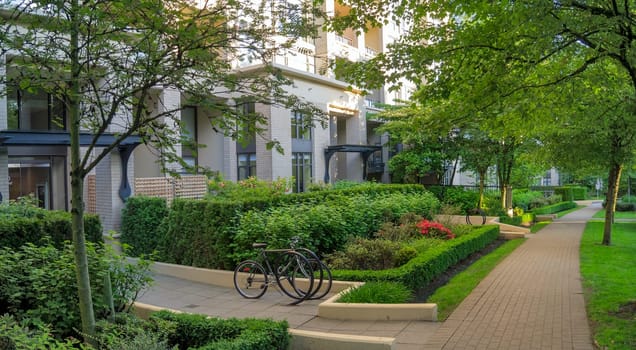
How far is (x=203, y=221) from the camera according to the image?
11.3 metres

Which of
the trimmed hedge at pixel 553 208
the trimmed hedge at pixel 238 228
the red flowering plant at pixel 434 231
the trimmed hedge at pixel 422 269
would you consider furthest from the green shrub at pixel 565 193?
the trimmed hedge at pixel 238 228

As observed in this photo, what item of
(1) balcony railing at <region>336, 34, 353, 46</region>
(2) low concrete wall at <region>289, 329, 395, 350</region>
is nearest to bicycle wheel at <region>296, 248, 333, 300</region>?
(2) low concrete wall at <region>289, 329, 395, 350</region>

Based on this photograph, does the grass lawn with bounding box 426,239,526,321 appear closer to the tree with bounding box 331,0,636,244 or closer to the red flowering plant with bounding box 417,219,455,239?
the red flowering plant with bounding box 417,219,455,239

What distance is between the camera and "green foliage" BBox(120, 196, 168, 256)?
43.9 feet

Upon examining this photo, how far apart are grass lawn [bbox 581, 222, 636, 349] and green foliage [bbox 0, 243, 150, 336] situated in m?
6.00

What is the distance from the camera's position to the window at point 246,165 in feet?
83.8

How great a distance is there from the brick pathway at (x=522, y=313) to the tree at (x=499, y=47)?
3329 mm

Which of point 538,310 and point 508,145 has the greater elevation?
point 508,145

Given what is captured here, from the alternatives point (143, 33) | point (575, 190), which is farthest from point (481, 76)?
point (575, 190)

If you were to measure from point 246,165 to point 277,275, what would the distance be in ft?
56.2

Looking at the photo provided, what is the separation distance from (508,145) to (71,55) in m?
26.3

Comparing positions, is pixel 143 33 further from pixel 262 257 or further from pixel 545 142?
pixel 545 142

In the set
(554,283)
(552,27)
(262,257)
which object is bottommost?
(554,283)

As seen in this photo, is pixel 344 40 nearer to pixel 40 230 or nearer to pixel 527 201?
pixel 527 201
